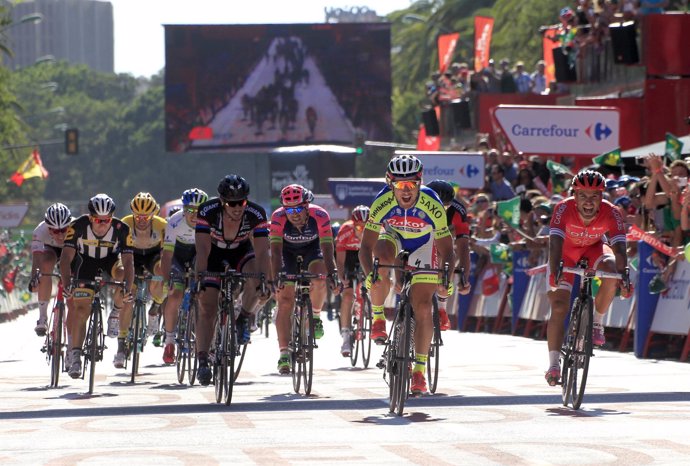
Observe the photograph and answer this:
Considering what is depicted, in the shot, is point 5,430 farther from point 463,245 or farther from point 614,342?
point 614,342

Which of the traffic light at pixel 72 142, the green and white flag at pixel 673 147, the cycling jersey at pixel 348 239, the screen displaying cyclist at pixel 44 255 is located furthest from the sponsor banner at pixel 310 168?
the screen displaying cyclist at pixel 44 255

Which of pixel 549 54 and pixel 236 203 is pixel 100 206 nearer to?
pixel 236 203

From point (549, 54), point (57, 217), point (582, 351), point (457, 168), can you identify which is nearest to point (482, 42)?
point (549, 54)

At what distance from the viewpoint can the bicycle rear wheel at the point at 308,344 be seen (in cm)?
1588

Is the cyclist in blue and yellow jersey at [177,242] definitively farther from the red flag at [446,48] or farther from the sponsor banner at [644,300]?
the red flag at [446,48]

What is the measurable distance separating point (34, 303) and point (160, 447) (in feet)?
157

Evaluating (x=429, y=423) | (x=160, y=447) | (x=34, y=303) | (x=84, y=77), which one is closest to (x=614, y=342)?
(x=429, y=423)

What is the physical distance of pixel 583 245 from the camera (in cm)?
1410

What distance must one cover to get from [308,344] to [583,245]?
303 centimetres

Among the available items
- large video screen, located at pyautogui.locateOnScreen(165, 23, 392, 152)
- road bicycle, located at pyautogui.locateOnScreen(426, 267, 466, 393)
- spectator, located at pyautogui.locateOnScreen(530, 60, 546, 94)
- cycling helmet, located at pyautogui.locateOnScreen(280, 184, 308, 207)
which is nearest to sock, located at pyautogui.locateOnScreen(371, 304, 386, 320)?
road bicycle, located at pyautogui.locateOnScreen(426, 267, 466, 393)

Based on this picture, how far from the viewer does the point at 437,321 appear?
46.6 ft

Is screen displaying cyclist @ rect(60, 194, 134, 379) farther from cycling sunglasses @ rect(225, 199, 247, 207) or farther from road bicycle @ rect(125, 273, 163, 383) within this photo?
cycling sunglasses @ rect(225, 199, 247, 207)

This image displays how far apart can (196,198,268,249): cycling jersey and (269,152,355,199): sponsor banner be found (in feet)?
210

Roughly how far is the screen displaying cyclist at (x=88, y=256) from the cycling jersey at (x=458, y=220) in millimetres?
3033
